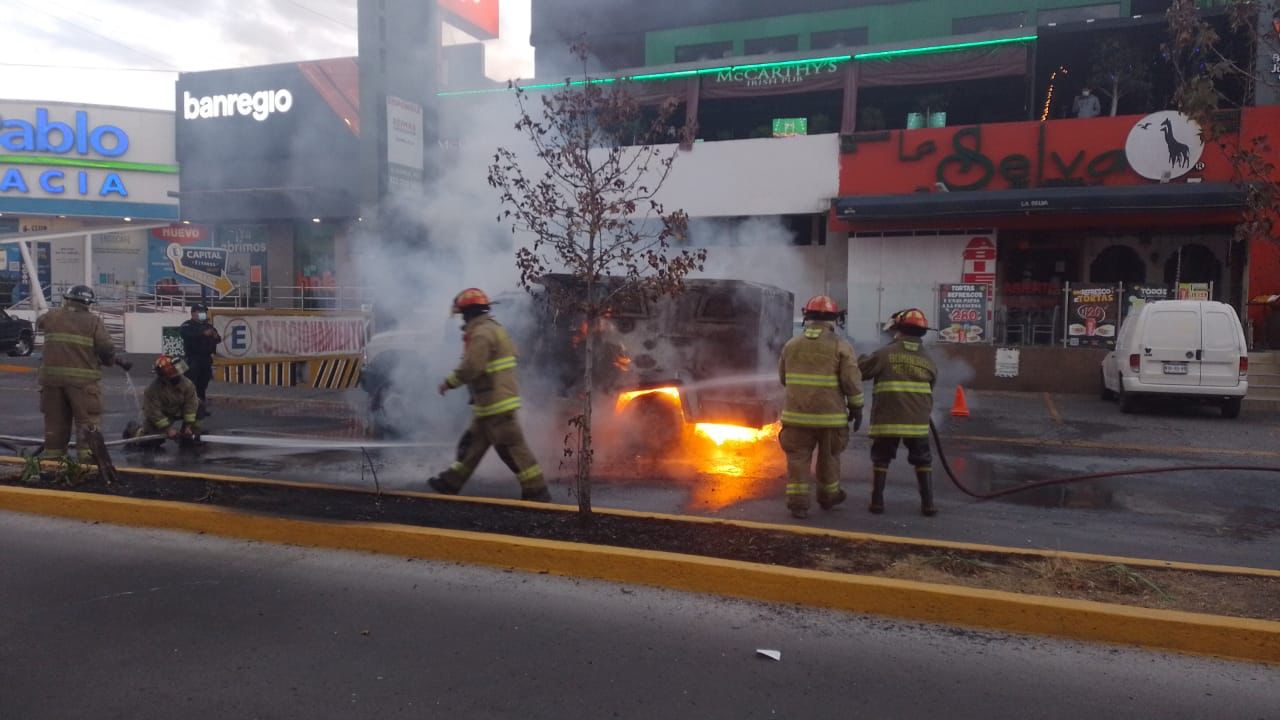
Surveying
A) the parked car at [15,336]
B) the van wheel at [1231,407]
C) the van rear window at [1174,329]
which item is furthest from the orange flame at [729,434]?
the parked car at [15,336]

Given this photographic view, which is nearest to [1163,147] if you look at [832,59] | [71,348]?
[832,59]

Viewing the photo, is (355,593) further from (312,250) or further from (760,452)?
(312,250)

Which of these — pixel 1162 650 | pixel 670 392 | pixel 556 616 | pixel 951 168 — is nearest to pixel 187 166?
pixel 951 168

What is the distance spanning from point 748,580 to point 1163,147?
1640cm

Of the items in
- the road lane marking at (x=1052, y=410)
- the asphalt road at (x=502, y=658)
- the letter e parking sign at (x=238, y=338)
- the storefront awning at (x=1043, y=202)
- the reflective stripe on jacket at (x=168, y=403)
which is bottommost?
the asphalt road at (x=502, y=658)

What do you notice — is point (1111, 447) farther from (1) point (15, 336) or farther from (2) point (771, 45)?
(1) point (15, 336)

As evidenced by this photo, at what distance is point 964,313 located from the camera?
54.0 ft

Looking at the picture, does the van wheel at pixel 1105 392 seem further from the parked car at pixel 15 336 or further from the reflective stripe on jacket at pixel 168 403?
the parked car at pixel 15 336

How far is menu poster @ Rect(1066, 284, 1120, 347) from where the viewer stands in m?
14.9

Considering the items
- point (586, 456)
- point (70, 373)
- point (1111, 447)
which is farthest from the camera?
point (1111, 447)

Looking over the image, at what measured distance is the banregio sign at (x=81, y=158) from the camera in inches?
1129

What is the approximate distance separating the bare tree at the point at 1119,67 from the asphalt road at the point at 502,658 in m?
16.8

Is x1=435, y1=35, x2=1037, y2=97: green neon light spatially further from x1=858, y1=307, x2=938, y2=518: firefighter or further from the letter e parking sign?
x1=858, y1=307, x2=938, y2=518: firefighter

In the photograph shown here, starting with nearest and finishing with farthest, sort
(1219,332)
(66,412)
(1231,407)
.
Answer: (66,412), (1219,332), (1231,407)
